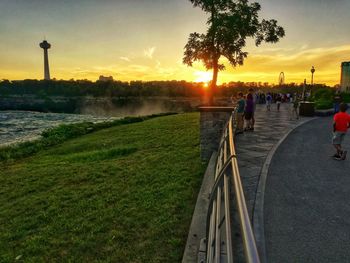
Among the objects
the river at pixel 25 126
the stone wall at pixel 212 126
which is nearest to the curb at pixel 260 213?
the stone wall at pixel 212 126

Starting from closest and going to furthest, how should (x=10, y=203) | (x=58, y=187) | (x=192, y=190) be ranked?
(x=192, y=190) → (x=10, y=203) → (x=58, y=187)

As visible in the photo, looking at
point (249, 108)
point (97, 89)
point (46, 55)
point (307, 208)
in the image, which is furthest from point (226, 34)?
point (46, 55)

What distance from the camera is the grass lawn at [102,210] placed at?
457 centimetres

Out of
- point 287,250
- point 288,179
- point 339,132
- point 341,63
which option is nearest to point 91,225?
→ point 287,250

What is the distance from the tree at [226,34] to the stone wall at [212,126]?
17.8 meters

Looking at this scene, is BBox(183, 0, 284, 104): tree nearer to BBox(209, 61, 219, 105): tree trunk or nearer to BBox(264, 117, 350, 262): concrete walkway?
BBox(209, 61, 219, 105): tree trunk

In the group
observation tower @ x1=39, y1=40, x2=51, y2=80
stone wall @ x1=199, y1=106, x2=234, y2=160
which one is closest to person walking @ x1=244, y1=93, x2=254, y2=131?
stone wall @ x1=199, y1=106, x2=234, y2=160

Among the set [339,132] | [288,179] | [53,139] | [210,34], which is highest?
[210,34]

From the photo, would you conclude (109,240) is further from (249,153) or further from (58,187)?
(249,153)

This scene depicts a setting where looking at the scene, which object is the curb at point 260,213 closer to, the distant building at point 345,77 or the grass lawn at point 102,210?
the grass lawn at point 102,210

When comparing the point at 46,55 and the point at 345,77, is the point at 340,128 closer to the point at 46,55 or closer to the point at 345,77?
the point at 345,77

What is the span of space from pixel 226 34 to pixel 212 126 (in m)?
18.2

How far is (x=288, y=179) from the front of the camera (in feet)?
21.9

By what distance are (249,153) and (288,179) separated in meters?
2.12
